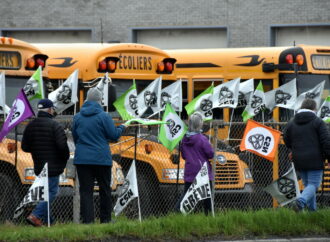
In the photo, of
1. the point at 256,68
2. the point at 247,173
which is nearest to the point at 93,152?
the point at 247,173

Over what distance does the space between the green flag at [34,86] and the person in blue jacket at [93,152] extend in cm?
130

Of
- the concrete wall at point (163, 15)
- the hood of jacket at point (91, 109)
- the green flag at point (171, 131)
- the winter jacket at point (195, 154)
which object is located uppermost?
the concrete wall at point (163, 15)

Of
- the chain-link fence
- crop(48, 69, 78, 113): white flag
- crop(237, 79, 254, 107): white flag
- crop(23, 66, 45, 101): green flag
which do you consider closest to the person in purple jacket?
the chain-link fence

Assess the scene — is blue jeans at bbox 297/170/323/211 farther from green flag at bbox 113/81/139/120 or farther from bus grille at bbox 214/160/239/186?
green flag at bbox 113/81/139/120

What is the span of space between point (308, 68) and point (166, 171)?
11.4ft

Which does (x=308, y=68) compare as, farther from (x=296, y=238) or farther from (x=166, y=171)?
(x=296, y=238)

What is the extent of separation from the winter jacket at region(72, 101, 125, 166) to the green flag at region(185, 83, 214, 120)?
3.09 m

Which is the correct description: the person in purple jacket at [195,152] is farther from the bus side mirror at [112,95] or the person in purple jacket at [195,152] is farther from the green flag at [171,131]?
the bus side mirror at [112,95]

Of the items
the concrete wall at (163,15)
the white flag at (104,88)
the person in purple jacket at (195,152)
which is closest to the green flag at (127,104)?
the white flag at (104,88)

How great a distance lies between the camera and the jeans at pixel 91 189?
10984mm

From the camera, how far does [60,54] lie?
14.7m

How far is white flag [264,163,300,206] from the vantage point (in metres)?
11.8

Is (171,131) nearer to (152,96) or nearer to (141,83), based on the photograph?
(152,96)

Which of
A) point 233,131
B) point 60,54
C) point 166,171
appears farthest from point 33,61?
point 233,131
